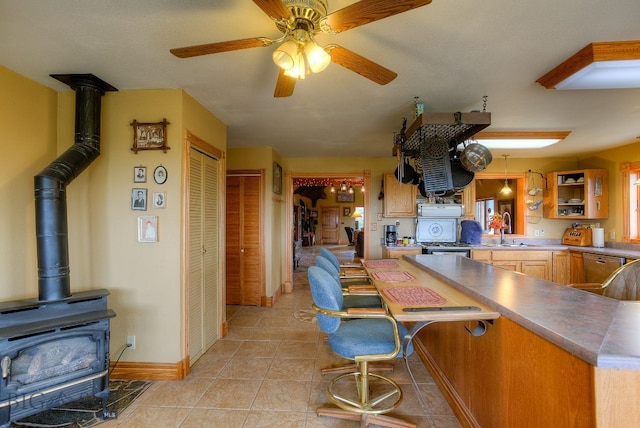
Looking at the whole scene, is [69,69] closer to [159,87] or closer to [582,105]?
[159,87]

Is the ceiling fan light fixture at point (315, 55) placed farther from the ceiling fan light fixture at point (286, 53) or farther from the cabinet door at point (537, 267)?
the cabinet door at point (537, 267)

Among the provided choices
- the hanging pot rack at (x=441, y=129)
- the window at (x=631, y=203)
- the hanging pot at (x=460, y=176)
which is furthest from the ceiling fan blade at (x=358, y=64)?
the window at (x=631, y=203)

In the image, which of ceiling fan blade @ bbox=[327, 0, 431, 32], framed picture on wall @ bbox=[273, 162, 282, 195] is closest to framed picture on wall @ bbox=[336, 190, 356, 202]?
framed picture on wall @ bbox=[273, 162, 282, 195]

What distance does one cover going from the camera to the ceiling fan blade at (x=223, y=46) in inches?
55.7

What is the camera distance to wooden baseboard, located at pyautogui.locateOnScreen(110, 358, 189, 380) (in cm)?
247

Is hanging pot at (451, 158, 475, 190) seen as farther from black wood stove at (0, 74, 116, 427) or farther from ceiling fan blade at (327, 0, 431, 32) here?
black wood stove at (0, 74, 116, 427)

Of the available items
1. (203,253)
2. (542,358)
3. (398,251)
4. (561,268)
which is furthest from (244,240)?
(561,268)

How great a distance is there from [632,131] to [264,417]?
16.7 feet

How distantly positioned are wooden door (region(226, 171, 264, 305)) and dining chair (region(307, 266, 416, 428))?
2.69 m

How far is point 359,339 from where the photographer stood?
71.4 inches

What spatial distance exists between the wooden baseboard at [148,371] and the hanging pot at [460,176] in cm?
294

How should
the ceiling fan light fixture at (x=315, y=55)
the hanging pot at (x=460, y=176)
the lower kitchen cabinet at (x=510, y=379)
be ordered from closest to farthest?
1. the lower kitchen cabinet at (x=510, y=379)
2. the ceiling fan light fixture at (x=315, y=55)
3. the hanging pot at (x=460, y=176)

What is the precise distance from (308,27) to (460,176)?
7.06ft

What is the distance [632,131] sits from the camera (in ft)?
12.1
